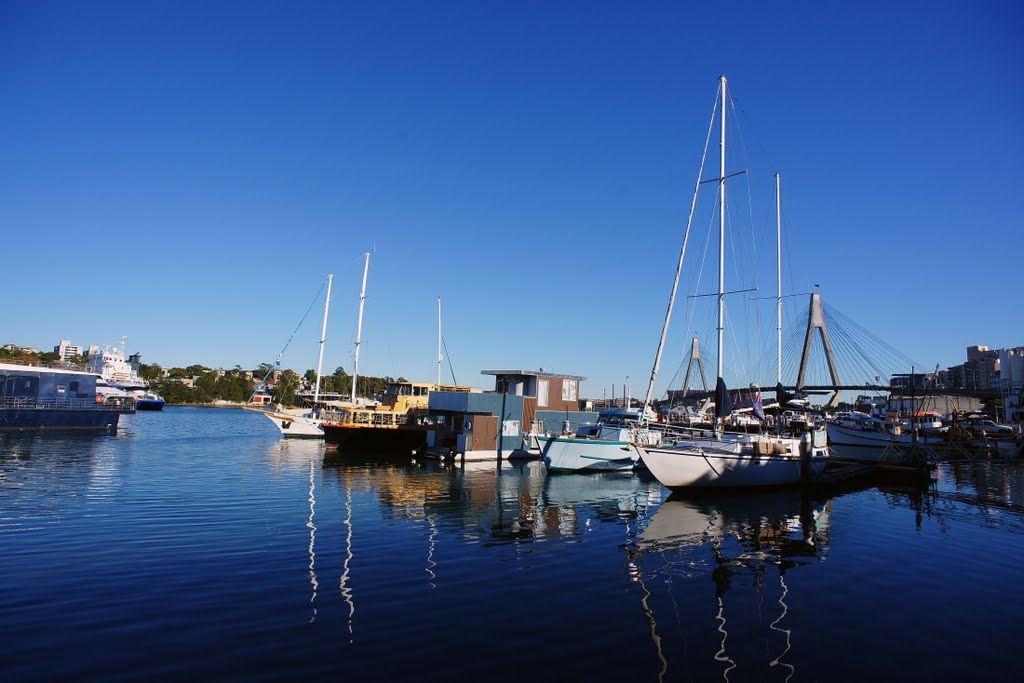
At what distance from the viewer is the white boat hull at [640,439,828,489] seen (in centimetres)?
2834

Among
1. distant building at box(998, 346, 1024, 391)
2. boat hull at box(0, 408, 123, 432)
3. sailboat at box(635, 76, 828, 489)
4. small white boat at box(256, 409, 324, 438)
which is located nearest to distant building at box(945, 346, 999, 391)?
distant building at box(998, 346, 1024, 391)

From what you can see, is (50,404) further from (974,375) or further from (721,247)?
(974,375)

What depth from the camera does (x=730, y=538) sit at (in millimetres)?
19391

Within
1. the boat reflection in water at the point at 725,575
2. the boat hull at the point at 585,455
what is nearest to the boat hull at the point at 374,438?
the boat hull at the point at 585,455

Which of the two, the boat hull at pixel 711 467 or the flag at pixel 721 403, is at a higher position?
the flag at pixel 721 403

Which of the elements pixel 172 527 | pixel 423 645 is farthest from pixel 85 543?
pixel 423 645

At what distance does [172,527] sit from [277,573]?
7460 mm

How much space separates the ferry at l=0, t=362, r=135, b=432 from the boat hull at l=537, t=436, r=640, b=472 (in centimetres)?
5315

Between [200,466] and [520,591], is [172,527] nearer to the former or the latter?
[520,591]

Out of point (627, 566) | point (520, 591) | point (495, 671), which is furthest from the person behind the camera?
point (627, 566)

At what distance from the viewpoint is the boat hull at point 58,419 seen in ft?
188

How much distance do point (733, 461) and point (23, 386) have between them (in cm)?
7597

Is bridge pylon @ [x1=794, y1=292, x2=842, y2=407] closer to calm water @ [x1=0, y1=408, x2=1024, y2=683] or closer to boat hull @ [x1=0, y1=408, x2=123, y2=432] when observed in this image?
calm water @ [x1=0, y1=408, x2=1024, y2=683]

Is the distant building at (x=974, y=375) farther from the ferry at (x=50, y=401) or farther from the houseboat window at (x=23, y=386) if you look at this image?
the houseboat window at (x=23, y=386)
